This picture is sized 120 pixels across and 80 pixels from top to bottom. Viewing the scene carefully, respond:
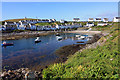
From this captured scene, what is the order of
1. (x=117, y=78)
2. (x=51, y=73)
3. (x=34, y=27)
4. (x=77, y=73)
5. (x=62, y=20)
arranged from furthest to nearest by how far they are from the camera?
1. (x=62, y=20)
2. (x=34, y=27)
3. (x=51, y=73)
4. (x=77, y=73)
5. (x=117, y=78)

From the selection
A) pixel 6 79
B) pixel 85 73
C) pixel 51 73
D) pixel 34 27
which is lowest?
pixel 6 79

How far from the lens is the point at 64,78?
711cm

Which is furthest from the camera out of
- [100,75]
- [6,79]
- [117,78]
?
[6,79]

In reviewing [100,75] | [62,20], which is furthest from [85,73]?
[62,20]

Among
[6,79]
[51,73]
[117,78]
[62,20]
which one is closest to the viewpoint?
[117,78]

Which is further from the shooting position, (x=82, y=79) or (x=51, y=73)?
(x=51, y=73)

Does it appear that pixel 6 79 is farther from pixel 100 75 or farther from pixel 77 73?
pixel 100 75

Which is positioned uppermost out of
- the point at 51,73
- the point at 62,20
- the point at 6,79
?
the point at 62,20

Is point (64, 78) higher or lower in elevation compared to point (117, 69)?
lower

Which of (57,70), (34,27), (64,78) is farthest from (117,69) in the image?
(34,27)

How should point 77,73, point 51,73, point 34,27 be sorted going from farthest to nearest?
point 34,27
point 51,73
point 77,73

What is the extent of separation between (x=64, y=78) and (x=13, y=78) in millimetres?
5092

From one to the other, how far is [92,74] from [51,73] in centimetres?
339

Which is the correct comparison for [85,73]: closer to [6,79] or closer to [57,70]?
[57,70]
